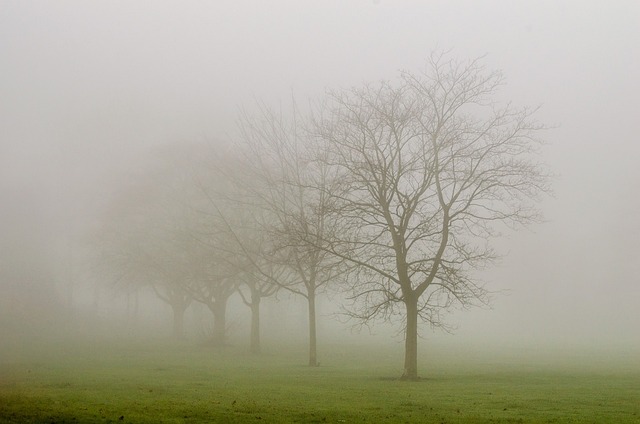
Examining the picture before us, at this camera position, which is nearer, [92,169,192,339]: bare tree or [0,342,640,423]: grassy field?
[0,342,640,423]: grassy field

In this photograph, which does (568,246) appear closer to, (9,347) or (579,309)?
(579,309)

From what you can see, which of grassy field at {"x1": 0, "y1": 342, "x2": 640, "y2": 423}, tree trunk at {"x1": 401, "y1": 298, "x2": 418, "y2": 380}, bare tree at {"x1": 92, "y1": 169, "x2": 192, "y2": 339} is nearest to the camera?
grassy field at {"x1": 0, "y1": 342, "x2": 640, "y2": 423}

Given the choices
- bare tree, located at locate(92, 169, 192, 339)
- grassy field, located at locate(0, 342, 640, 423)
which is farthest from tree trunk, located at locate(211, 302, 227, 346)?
grassy field, located at locate(0, 342, 640, 423)

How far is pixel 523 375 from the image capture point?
33500 mm

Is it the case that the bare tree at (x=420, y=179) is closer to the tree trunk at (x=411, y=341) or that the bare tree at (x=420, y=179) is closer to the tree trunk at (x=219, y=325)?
the tree trunk at (x=411, y=341)

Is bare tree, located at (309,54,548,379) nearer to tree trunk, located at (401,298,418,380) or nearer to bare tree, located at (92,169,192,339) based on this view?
tree trunk, located at (401,298,418,380)

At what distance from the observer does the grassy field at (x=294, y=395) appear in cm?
1856

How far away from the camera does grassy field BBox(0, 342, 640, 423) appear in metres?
18.6

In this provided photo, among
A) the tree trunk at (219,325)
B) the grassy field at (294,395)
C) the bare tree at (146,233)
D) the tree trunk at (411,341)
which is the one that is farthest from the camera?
the bare tree at (146,233)

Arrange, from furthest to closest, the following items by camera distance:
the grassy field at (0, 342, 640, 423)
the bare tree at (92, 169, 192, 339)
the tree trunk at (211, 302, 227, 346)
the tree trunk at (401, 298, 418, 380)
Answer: the bare tree at (92, 169, 192, 339), the tree trunk at (211, 302, 227, 346), the tree trunk at (401, 298, 418, 380), the grassy field at (0, 342, 640, 423)

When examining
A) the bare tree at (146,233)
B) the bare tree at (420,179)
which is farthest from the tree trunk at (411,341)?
the bare tree at (146,233)

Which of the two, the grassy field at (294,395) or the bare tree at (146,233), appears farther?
the bare tree at (146,233)

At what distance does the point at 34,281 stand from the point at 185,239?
144 feet

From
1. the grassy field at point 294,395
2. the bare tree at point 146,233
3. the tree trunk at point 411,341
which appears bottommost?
the grassy field at point 294,395
